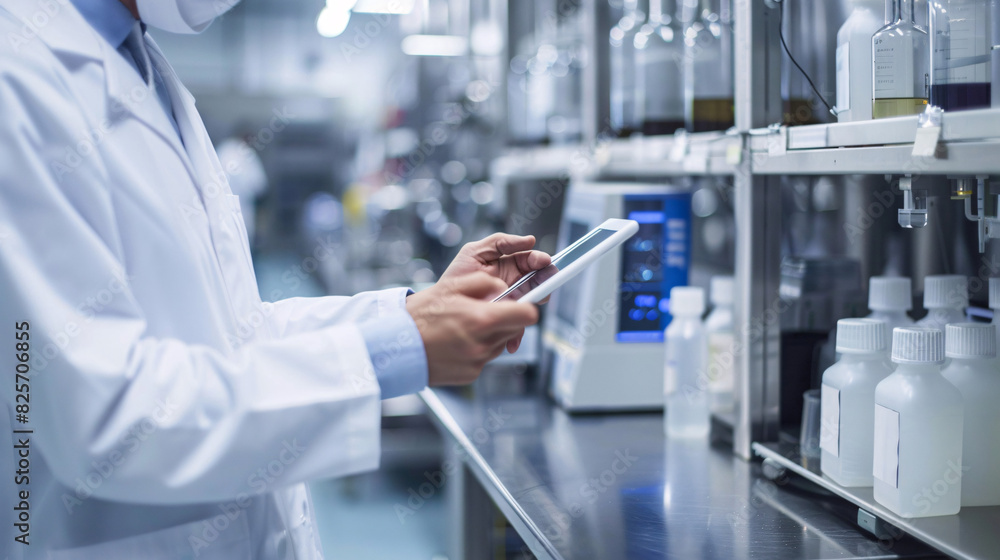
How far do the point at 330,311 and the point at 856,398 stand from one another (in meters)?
0.76

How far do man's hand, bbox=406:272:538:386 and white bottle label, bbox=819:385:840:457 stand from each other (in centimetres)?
57

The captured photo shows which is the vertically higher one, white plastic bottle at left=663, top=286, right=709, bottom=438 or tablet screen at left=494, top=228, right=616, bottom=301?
tablet screen at left=494, top=228, right=616, bottom=301

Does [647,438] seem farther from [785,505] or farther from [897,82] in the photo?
[897,82]

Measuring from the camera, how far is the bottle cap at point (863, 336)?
1.16m

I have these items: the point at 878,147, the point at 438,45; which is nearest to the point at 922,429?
the point at 878,147

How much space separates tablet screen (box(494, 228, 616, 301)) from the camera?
1.07 meters

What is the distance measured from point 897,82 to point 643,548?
680 millimetres

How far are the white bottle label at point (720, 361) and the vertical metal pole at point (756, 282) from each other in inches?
5.1

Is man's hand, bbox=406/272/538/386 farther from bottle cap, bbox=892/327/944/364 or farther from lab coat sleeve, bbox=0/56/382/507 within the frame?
bottle cap, bbox=892/327/944/364

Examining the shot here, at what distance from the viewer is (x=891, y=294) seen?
1.27 meters

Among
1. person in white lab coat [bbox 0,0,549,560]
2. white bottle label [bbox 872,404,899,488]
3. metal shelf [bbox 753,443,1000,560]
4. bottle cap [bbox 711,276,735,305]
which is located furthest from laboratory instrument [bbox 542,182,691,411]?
person in white lab coat [bbox 0,0,549,560]

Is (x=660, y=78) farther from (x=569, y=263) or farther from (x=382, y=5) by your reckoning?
(x=569, y=263)

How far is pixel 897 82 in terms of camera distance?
3.49 ft

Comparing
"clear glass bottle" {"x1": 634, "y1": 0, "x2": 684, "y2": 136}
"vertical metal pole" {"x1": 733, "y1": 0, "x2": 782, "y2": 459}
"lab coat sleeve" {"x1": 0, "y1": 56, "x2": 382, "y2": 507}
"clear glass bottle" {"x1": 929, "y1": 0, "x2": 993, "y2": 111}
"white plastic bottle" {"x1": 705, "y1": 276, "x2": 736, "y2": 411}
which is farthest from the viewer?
"clear glass bottle" {"x1": 634, "y1": 0, "x2": 684, "y2": 136}
